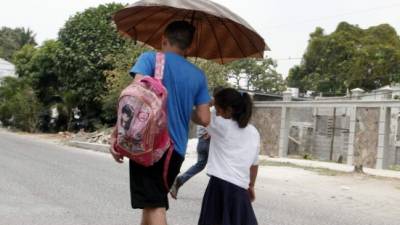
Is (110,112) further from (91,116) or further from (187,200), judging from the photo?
(187,200)

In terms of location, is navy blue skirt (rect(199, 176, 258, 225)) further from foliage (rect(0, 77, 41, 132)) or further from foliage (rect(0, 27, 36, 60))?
foliage (rect(0, 27, 36, 60))

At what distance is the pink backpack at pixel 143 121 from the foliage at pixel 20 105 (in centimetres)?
3211

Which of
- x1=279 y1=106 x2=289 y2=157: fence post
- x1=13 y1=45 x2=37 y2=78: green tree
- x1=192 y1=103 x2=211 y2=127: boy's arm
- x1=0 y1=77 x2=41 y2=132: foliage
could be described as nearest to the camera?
x1=192 y1=103 x2=211 y2=127: boy's arm

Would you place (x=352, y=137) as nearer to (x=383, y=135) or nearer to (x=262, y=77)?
(x=383, y=135)

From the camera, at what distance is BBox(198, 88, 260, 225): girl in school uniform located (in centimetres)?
413

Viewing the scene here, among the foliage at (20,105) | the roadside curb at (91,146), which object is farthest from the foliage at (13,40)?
the roadside curb at (91,146)

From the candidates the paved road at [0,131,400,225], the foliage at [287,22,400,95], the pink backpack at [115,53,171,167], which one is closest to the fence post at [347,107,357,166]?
the paved road at [0,131,400,225]

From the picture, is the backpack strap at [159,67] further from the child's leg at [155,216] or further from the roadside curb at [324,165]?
the roadside curb at [324,165]

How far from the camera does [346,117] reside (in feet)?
78.4

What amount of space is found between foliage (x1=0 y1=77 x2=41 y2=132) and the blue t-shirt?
1256 inches

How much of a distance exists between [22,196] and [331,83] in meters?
39.0

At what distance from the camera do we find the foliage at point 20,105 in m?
34.4

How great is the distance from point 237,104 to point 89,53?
2753 cm

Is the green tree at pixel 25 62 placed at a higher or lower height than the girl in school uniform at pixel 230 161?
higher
